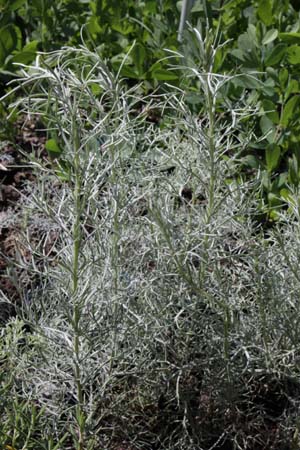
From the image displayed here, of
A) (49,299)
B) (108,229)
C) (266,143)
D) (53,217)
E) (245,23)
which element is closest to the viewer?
(53,217)

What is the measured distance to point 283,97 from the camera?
3.18 m

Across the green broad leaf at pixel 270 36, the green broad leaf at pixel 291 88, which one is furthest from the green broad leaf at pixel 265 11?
the green broad leaf at pixel 291 88

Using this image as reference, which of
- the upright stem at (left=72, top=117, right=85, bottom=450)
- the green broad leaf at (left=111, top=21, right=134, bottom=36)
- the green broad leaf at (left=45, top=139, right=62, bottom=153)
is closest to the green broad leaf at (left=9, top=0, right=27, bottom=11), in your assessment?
the green broad leaf at (left=111, top=21, right=134, bottom=36)

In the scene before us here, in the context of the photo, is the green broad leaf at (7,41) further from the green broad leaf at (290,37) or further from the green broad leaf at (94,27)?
the green broad leaf at (290,37)

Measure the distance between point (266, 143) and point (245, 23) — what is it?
2.33ft

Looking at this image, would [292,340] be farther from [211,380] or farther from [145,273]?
[145,273]

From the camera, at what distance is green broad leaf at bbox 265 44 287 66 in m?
3.12

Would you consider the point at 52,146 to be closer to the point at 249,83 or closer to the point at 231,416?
the point at 249,83

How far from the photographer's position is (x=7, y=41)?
Answer: 352cm

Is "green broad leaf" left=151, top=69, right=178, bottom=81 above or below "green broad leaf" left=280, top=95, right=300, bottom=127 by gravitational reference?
above

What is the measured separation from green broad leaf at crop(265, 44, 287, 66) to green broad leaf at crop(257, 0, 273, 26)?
0.23 metres

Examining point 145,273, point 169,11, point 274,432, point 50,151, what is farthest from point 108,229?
point 169,11

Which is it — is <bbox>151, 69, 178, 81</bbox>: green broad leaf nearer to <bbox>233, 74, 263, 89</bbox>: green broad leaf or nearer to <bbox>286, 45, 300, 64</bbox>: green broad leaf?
<bbox>233, 74, 263, 89</bbox>: green broad leaf

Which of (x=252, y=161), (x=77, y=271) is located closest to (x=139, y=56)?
(x=252, y=161)
